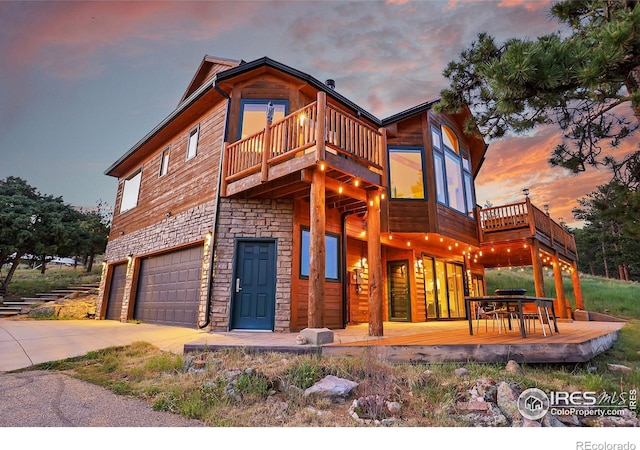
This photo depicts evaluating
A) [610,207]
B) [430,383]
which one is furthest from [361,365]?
[610,207]

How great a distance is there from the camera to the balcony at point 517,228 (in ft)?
34.1

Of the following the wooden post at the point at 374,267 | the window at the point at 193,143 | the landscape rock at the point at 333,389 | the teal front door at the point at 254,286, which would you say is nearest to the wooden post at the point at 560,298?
the wooden post at the point at 374,267

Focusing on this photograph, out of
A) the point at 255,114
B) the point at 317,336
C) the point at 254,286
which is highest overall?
the point at 255,114

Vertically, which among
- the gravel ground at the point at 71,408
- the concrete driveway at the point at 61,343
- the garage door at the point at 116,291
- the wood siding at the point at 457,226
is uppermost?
the wood siding at the point at 457,226

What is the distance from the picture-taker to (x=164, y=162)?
10016mm

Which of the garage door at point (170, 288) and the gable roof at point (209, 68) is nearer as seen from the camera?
the garage door at point (170, 288)

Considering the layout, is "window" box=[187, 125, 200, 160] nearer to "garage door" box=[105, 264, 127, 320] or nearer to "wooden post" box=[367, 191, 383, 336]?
"garage door" box=[105, 264, 127, 320]

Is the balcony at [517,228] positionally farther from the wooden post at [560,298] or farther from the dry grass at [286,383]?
the dry grass at [286,383]

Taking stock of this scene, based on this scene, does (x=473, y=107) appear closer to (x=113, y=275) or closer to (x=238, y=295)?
(x=238, y=295)

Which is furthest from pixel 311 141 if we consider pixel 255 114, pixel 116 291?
pixel 116 291

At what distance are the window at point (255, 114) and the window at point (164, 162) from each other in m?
3.47

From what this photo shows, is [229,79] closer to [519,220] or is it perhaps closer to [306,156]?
[306,156]

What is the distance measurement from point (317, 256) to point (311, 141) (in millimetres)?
1912

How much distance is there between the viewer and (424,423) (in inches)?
102
